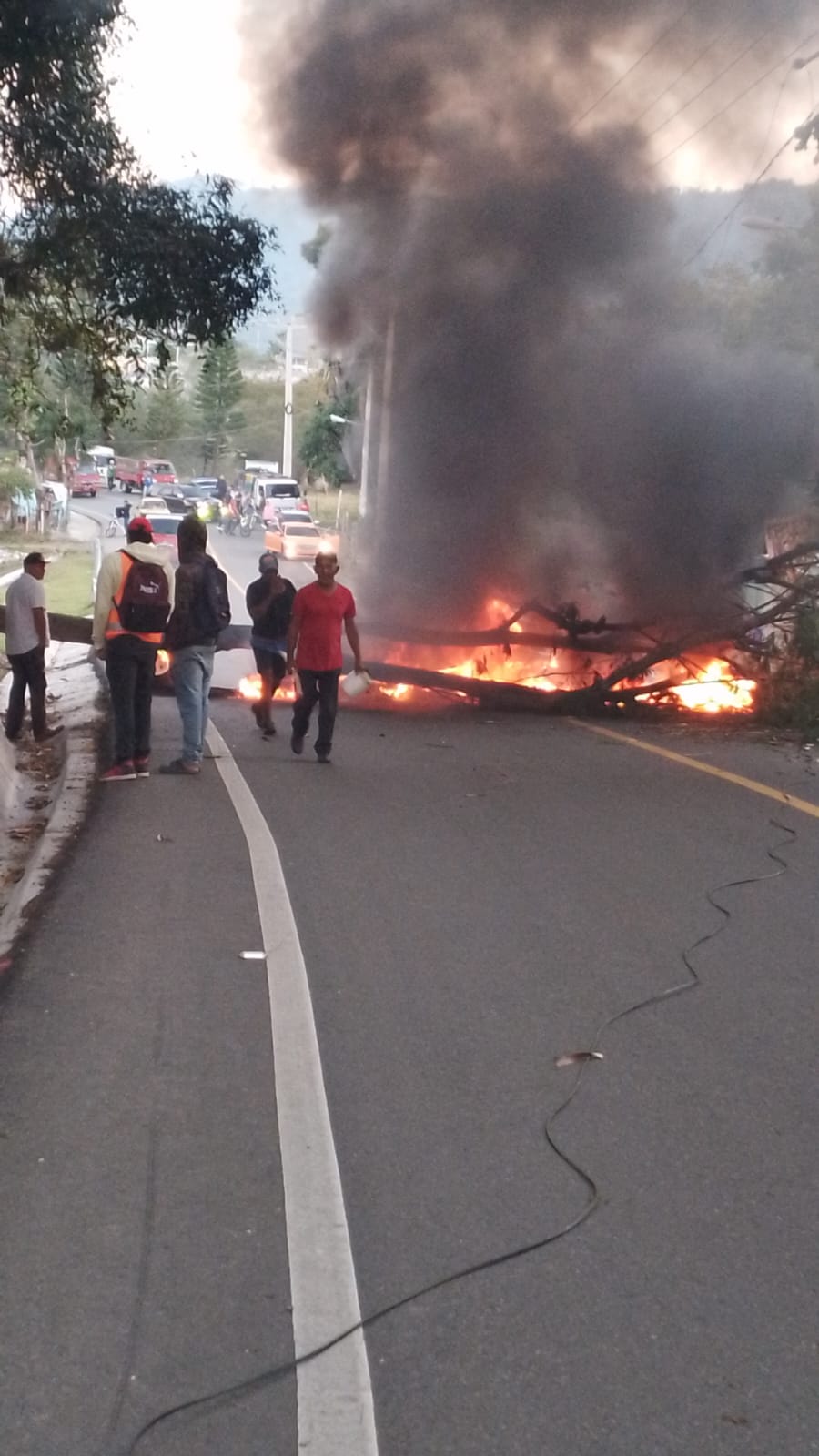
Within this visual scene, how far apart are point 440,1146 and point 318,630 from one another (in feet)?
24.4

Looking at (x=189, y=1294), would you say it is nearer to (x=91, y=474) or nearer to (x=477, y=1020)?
(x=477, y=1020)

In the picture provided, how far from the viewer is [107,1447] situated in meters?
2.90

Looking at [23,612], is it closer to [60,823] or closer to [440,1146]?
[60,823]

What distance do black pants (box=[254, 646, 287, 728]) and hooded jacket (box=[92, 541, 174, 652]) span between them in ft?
8.99

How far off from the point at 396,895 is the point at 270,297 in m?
5.51

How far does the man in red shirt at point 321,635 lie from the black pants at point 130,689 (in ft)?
4.20

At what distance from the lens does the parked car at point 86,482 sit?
80.0 meters

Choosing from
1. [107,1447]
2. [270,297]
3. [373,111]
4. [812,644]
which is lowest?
[107,1447]

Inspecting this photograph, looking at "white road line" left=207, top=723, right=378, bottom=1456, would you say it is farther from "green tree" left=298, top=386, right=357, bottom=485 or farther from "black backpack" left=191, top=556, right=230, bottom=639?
"green tree" left=298, top=386, right=357, bottom=485

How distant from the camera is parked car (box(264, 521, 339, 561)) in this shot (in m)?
46.3

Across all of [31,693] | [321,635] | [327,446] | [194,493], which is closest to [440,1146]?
[321,635]

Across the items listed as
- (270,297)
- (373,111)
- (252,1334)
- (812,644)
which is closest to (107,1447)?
(252,1334)

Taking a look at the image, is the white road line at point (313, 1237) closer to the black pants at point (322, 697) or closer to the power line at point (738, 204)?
the black pants at point (322, 697)

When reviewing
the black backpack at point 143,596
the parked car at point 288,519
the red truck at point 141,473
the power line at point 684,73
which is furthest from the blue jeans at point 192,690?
the red truck at point 141,473
